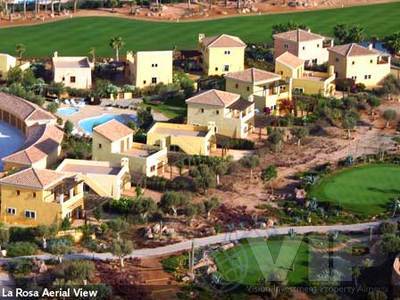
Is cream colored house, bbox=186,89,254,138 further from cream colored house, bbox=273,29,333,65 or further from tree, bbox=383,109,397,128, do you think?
cream colored house, bbox=273,29,333,65

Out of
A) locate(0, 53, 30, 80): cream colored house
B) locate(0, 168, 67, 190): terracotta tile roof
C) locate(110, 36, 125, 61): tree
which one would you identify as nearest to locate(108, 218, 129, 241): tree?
locate(0, 168, 67, 190): terracotta tile roof

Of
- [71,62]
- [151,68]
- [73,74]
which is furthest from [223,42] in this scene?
[73,74]

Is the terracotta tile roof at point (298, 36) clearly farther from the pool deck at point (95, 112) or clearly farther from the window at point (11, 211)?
the window at point (11, 211)

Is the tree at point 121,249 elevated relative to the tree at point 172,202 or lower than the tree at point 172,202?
lower

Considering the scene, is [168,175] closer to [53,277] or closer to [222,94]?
[222,94]

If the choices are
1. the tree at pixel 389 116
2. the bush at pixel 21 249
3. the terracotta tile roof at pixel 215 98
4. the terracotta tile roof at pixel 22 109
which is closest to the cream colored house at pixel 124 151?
the terracotta tile roof at pixel 215 98

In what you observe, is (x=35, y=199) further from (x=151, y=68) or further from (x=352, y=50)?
(x=352, y=50)
